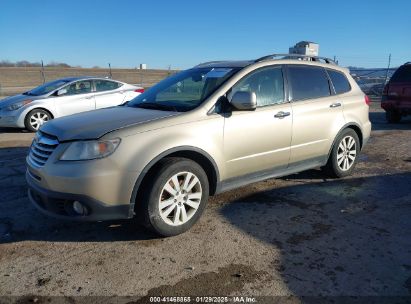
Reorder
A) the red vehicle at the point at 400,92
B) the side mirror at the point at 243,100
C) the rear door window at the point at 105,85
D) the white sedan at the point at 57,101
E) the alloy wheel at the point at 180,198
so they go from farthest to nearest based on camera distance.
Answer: the rear door window at the point at 105,85 < the red vehicle at the point at 400,92 < the white sedan at the point at 57,101 < the side mirror at the point at 243,100 < the alloy wheel at the point at 180,198

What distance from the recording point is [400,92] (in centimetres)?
1096

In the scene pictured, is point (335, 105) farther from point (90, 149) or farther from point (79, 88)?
point (79, 88)

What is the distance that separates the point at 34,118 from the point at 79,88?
1433 mm

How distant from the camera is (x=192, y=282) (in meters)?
3.10

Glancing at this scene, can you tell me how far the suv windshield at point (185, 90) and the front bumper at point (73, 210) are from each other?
124cm

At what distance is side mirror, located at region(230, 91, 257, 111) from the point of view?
4.16m

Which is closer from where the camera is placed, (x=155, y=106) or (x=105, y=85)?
(x=155, y=106)

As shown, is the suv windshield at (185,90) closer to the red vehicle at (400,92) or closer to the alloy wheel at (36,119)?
the alloy wheel at (36,119)

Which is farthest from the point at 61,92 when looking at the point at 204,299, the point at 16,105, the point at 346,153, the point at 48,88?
the point at 204,299

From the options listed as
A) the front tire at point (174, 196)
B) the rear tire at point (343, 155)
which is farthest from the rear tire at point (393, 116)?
the front tire at point (174, 196)

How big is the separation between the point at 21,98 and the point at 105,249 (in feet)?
25.9

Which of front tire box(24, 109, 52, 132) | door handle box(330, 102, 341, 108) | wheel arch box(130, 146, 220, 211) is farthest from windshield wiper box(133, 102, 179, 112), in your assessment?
front tire box(24, 109, 52, 132)

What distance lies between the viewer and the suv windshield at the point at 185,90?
4.34 metres

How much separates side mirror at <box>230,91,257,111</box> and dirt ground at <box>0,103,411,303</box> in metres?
1.21
